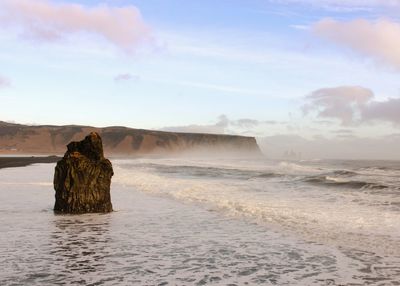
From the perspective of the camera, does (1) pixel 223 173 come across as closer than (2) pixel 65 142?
Yes

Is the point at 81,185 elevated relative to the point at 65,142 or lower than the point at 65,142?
lower

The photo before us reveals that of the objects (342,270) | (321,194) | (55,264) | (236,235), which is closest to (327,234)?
(236,235)

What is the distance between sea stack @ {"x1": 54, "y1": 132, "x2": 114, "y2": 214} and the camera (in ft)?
42.8

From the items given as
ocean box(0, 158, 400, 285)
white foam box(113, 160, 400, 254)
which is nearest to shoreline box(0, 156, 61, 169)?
white foam box(113, 160, 400, 254)

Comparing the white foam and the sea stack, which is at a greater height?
the sea stack

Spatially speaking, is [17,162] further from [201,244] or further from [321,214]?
[201,244]

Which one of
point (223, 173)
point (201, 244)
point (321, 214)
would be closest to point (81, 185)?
point (201, 244)

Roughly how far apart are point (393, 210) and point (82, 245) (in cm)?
1119

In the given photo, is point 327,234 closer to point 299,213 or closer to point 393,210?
point 299,213

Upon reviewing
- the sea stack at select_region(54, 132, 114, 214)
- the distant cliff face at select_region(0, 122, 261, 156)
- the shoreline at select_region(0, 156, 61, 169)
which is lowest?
the shoreline at select_region(0, 156, 61, 169)

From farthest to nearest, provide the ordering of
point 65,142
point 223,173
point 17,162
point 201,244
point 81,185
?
point 65,142 → point 17,162 → point 223,173 → point 81,185 → point 201,244

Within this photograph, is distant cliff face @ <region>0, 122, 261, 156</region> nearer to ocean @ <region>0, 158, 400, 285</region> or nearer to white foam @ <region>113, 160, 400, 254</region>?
white foam @ <region>113, 160, 400, 254</region>

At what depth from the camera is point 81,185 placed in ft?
42.8

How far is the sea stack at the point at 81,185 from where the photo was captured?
13039mm
